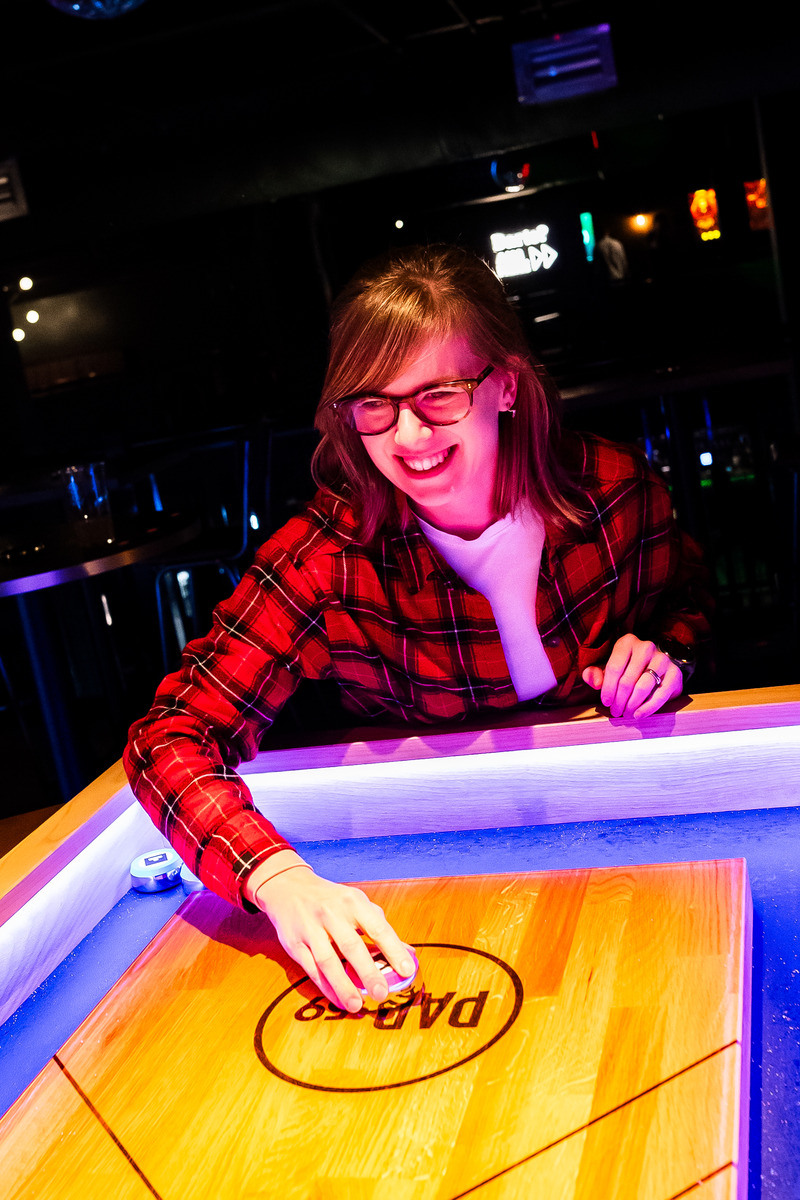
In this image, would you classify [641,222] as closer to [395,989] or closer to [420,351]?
[420,351]

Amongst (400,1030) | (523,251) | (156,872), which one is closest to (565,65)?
(523,251)

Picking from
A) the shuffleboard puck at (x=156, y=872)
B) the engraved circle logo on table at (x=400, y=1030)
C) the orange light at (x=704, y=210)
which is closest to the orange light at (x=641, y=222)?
the orange light at (x=704, y=210)

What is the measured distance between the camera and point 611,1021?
36.7 inches

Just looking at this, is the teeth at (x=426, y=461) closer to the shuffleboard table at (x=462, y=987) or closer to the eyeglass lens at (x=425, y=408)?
the eyeglass lens at (x=425, y=408)

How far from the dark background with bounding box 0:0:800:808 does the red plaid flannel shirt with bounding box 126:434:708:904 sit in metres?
3.99

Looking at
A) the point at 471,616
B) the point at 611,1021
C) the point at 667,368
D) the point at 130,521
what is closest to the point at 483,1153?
the point at 611,1021

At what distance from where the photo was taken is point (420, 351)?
160 centimetres

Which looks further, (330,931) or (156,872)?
(156,872)

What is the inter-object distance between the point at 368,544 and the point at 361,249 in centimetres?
878

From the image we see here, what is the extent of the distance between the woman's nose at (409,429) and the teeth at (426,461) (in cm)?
4

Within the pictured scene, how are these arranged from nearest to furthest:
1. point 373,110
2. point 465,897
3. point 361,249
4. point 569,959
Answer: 1. point 569,959
2. point 465,897
3. point 373,110
4. point 361,249

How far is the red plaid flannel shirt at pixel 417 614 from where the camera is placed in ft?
5.49

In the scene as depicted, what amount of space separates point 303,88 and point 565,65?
274 centimetres

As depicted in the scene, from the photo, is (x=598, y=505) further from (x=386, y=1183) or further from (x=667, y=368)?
(x=667, y=368)
